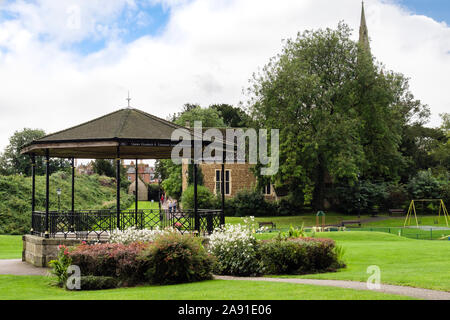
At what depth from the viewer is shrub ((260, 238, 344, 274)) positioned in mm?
14602

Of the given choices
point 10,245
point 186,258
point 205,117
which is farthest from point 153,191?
point 186,258

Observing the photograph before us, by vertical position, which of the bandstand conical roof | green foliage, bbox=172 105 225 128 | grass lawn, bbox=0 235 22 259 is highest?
green foliage, bbox=172 105 225 128

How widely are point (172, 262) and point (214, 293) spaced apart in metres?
2.93

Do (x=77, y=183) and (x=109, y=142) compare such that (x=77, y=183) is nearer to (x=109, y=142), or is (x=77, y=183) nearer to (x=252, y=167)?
(x=252, y=167)

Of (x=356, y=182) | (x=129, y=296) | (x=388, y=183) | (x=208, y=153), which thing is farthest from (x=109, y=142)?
(x=388, y=183)

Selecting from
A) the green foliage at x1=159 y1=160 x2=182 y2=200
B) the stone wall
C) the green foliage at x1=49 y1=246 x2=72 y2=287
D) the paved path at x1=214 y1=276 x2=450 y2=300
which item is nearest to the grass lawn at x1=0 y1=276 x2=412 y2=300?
the green foliage at x1=49 y1=246 x2=72 y2=287

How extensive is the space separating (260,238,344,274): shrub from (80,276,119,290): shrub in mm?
4580

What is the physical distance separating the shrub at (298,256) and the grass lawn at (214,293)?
2.30 m

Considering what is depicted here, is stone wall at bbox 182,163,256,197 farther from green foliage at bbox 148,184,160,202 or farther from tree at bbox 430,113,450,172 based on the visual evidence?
green foliage at bbox 148,184,160,202

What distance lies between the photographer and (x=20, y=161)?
72.9 metres

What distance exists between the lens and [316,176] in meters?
44.6

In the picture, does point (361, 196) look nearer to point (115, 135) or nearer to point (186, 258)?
point (115, 135)

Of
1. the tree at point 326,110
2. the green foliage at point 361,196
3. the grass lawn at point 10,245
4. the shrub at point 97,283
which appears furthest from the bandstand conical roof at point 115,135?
the green foliage at point 361,196
